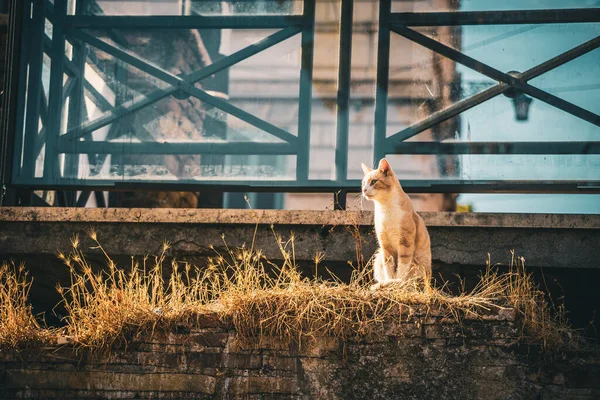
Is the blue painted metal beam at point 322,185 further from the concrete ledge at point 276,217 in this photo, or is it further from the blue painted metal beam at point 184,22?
the blue painted metal beam at point 184,22

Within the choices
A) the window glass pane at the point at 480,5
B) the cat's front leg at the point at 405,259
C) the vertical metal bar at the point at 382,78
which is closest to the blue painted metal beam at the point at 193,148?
the vertical metal bar at the point at 382,78

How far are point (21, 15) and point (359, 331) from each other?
14.0ft

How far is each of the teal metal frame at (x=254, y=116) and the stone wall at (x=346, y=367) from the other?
1982 millimetres

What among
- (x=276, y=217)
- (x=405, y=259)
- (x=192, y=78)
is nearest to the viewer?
(x=405, y=259)

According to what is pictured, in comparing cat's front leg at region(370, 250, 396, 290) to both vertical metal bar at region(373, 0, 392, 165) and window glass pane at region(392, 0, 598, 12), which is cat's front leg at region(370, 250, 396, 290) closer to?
vertical metal bar at region(373, 0, 392, 165)

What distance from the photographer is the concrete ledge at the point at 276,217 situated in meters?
6.16

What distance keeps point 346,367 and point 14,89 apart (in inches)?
156

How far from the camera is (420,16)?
702 centimetres

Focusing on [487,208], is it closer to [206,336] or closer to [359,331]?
[359,331]

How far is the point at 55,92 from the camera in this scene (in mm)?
7164

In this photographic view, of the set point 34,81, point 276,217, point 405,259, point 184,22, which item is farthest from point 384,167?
point 34,81

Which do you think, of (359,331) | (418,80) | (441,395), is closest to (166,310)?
(359,331)

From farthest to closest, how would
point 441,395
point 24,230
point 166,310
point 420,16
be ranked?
point 420,16
point 24,230
point 166,310
point 441,395

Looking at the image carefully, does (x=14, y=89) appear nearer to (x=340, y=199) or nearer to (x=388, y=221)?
(x=340, y=199)
